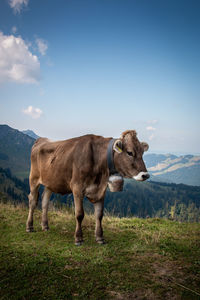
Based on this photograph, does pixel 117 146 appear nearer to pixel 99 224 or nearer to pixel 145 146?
pixel 145 146

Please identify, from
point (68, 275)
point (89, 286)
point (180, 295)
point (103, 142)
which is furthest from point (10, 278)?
point (103, 142)

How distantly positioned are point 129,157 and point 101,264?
101 inches

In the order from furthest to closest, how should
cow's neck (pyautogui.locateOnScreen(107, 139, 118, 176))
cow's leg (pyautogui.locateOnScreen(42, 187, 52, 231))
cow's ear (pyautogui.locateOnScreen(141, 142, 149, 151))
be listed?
cow's leg (pyautogui.locateOnScreen(42, 187, 52, 231)) → cow's ear (pyautogui.locateOnScreen(141, 142, 149, 151)) → cow's neck (pyautogui.locateOnScreen(107, 139, 118, 176))

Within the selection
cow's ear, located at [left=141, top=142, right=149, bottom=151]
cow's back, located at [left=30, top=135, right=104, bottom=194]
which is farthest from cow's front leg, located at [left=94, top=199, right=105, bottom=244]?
cow's ear, located at [left=141, top=142, right=149, bottom=151]

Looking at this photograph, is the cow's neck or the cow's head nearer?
the cow's head

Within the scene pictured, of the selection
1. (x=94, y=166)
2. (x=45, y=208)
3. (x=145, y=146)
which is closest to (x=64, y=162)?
(x=94, y=166)

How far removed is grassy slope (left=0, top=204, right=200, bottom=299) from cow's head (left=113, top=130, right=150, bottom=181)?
1800 mm

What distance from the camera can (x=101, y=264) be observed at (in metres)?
4.69

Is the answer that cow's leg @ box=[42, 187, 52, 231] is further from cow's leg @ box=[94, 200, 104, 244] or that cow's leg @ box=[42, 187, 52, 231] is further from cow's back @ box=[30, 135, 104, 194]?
cow's leg @ box=[94, 200, 104, 244]

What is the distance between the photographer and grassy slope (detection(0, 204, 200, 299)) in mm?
3666

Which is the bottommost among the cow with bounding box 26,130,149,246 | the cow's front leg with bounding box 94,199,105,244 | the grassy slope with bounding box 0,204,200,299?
the grassy slope with bounding box 0,204,200,299

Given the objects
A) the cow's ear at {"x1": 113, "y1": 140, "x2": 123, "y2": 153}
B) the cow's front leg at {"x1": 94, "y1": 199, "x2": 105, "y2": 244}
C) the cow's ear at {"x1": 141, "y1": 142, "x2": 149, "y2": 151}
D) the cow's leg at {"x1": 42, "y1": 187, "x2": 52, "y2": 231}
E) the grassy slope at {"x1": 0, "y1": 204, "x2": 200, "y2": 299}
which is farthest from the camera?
the cow's leg at {"x1": 42, "y1": 187, "x2": 52, "y2": 231}

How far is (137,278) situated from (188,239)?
2878mm

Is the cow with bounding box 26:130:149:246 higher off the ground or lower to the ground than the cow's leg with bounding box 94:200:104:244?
higher
